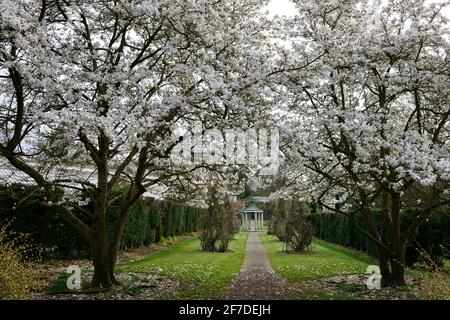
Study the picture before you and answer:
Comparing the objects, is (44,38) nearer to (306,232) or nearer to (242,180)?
(242,180)

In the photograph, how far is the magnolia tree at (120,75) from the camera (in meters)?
6.53

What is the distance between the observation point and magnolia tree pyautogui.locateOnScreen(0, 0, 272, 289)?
6.53 meters

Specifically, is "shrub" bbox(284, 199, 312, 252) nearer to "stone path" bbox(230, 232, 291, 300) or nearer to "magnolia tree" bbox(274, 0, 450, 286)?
"stone path" bbox(230, 232, 291, 300)

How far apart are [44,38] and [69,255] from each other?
9.35m

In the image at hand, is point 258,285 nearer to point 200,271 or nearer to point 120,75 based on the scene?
point 200,271

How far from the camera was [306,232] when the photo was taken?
19.1 metres

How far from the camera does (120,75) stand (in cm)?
Answer: 702

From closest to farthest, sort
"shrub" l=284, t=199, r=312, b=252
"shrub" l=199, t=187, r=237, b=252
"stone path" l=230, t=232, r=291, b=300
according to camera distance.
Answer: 1. "stone path" l=230, t=232, r=291, b=300
2. "shrub" l=284, t=199, r=312, b=252
3. "shrub" l=199, t=187, r=237, b=252

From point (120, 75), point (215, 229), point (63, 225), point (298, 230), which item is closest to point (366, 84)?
point (120, 75)

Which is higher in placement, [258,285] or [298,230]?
[298,230]

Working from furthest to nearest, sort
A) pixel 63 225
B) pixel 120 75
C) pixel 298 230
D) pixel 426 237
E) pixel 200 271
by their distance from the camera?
1. pixel 298 230
2. pixel 63 225
3. pixel 426 237
4. pixel 200 271
5. pixel 120 75

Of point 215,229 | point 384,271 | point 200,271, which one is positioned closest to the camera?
point 384,271

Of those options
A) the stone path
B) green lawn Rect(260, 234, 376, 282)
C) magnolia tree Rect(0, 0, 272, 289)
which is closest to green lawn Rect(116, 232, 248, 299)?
the stone path
